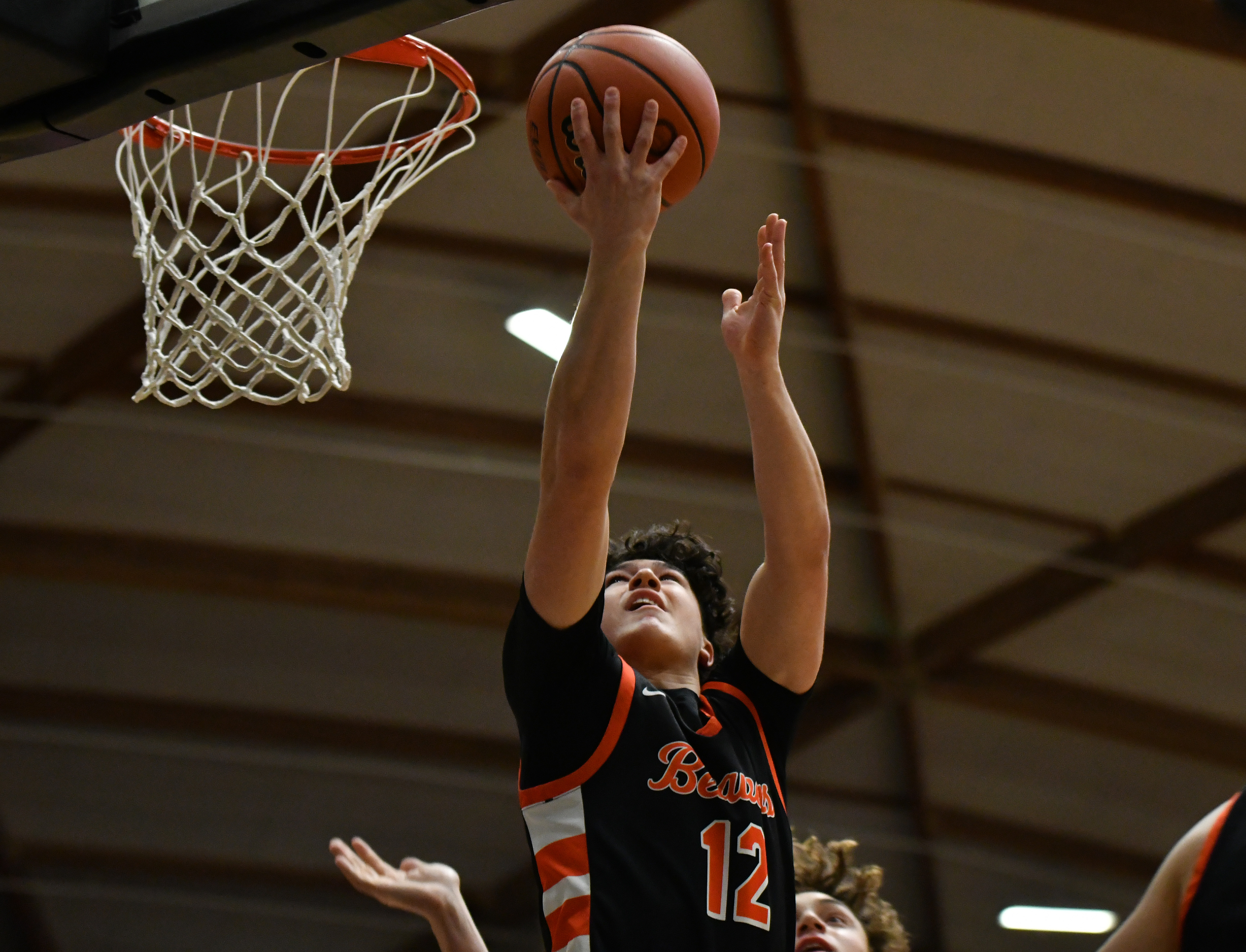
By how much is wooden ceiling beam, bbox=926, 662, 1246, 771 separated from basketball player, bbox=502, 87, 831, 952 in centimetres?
848

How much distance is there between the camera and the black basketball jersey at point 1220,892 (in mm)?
1873

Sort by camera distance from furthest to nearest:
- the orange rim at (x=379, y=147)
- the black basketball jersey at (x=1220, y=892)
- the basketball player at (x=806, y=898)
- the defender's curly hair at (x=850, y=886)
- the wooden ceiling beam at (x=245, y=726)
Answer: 1. the wooden ceiling beam at (x=245, y=726)
2. the defender's curly hair at (x=850, y=886)
3. the orange rim at (x=379, y=147)
4. the basketball player at (x=806, y=898)
5. the black basketball jersey at (x=1220, y=892)

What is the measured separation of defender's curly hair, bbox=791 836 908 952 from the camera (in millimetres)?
4352

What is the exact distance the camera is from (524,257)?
898cm

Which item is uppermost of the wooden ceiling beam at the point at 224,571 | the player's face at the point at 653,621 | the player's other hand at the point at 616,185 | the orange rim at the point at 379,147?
the wooden ceiling beam at the point at 224,571

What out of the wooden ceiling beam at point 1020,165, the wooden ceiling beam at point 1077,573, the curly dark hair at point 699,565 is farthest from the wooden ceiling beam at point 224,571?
the curly dark hair at point 699,565

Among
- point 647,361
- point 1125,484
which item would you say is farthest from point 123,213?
point 1125,484

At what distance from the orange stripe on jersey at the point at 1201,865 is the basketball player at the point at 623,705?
30.6 inches

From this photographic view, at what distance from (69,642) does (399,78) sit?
5.66 m

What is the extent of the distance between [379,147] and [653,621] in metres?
2.37

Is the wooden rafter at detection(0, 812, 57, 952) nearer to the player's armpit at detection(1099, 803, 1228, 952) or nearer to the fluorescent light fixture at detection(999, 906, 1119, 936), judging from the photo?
the fluorescent light fixture at detection(999, 906, 1119, 936)

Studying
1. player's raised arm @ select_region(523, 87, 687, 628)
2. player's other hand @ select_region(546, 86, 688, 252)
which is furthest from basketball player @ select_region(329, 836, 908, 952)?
player's other hand @ select_region(546, 86, 688, 252)

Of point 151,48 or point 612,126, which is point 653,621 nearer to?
point 612,126

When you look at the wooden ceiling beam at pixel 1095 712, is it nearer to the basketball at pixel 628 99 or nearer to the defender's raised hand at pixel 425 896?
the defender's raised hand at pixel 425 896
